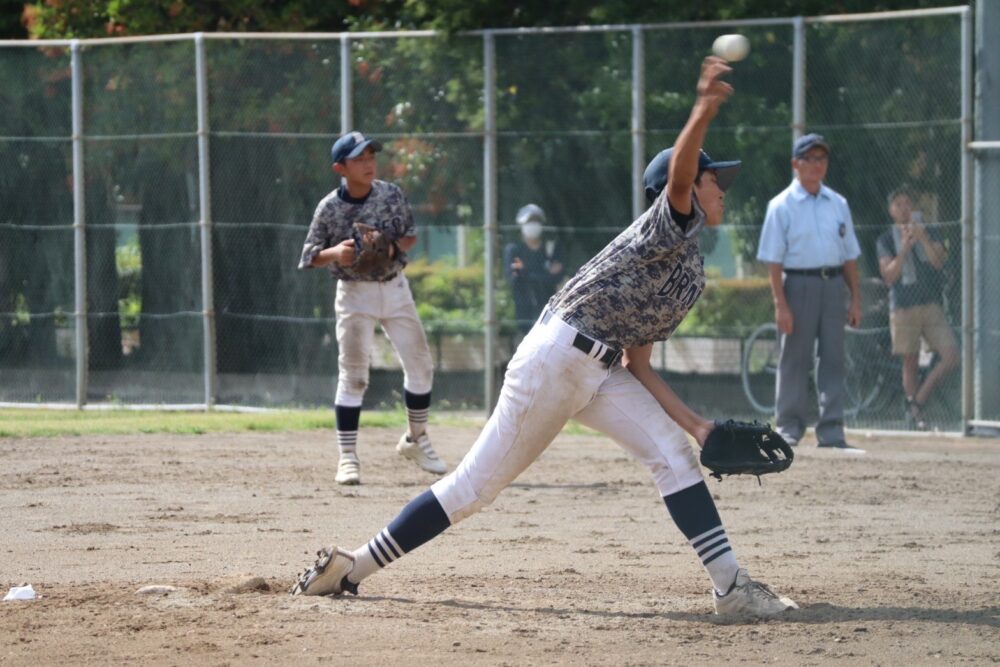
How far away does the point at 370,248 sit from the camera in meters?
9.52

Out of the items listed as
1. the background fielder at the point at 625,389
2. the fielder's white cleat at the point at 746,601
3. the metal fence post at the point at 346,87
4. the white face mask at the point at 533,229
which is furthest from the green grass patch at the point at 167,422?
the fielder's white cleat at the point at 746,601

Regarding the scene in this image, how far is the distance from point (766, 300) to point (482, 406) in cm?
269

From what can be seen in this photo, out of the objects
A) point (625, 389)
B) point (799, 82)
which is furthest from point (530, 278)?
point (625, 389)

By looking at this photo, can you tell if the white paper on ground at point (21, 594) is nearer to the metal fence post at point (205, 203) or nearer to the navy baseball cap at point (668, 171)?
the navy baseball cap at point (668, 171)

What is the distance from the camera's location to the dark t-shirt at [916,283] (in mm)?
12680

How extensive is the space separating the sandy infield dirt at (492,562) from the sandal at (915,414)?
3.29 feet

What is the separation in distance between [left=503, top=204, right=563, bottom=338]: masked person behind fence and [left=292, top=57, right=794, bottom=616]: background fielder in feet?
25.7

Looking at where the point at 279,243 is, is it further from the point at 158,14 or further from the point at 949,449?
the point at 949,449

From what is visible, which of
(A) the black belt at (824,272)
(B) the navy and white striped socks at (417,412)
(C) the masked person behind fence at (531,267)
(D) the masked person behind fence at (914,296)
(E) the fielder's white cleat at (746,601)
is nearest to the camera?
(E) the fielder's white cleat at (746,601)

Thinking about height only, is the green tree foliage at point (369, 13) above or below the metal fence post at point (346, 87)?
above

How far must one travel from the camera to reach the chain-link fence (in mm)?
12812

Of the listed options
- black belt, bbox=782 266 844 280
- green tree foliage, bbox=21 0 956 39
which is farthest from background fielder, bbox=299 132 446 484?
green tree foliage, bbox=21 0 956 39

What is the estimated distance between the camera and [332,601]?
20.0 feet

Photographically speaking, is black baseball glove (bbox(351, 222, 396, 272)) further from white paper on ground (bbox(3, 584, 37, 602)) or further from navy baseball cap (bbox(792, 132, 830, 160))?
white paper on ground (bbox(3, 584, 37, 602))
